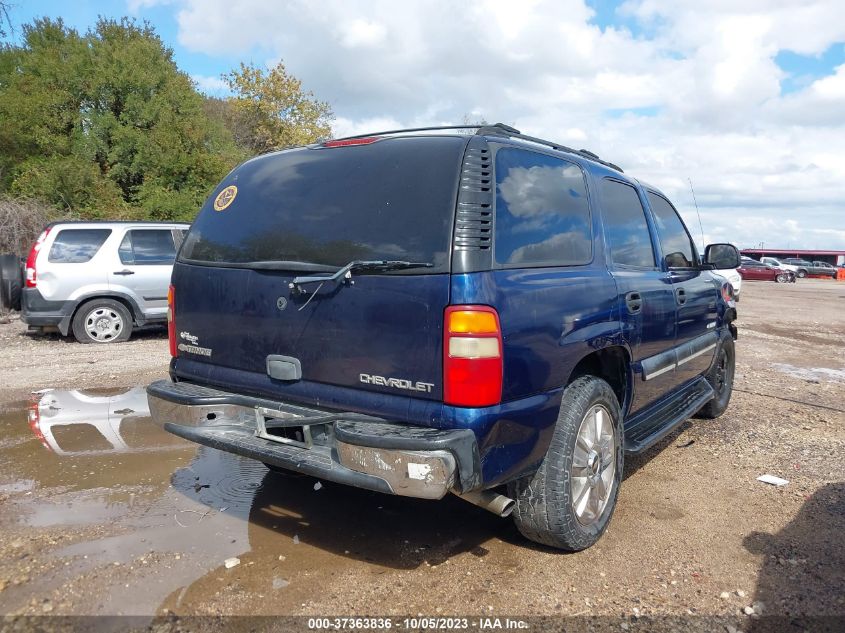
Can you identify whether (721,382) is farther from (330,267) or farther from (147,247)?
(147,247)

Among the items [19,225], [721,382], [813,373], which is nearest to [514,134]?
[721,382]

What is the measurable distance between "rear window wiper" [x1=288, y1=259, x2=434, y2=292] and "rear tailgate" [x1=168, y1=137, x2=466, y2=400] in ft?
0.08

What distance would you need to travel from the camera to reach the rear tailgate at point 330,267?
9.37 feet

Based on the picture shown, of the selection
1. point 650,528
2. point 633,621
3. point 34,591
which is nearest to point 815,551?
point 650,528

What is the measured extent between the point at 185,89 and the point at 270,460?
26.9 meters

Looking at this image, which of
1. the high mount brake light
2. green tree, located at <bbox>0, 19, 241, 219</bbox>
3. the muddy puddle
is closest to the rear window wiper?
the high mount brake light

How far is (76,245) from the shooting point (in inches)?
380

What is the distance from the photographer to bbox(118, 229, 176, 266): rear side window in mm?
9922

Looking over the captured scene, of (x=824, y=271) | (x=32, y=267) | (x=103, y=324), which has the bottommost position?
(x=824, y=271)

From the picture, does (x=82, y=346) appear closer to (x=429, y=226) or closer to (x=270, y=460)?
(x=270, y=460)

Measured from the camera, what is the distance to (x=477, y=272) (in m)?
2.79

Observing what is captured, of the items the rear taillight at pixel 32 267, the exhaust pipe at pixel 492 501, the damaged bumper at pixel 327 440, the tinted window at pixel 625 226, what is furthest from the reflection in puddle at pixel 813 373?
the rear taillight at pixel 32 267

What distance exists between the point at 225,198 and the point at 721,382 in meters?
4.69

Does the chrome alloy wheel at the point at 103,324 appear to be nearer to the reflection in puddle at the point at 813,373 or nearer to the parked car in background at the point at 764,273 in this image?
the reflection in puddle at the point at 813,373
